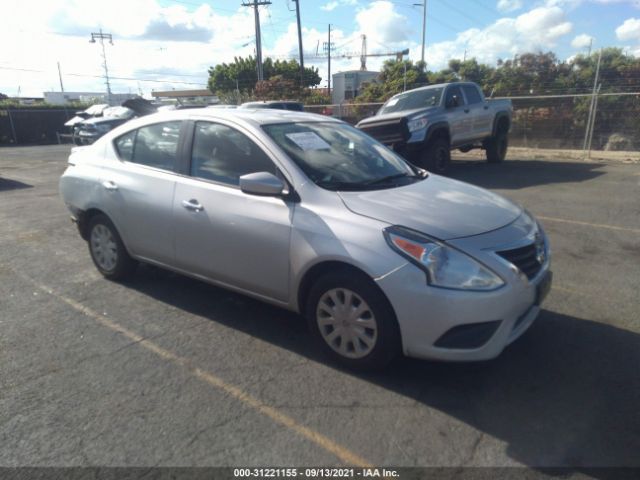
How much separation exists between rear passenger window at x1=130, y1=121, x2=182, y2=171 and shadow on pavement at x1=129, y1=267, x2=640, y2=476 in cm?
134

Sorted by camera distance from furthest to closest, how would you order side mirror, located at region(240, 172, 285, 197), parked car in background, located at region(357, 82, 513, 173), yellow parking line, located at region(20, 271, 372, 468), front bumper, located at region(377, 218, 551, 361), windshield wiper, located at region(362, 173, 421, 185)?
parked car in background, located at region(357, 82, 513, 173) < windshield wiper, located at region(362, 173, 421, 185) < side mirror, located at region(240, 172, 285, 197) < front bumper, located at region(377, 218, 551, 361) < yellow parking line, located at region(20, 271, 372, 468)

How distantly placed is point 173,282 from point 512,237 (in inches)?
129

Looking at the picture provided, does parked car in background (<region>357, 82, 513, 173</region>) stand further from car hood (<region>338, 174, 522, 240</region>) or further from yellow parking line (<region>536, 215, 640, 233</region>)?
car hood (<region>338, 174, 522, 240</region>)

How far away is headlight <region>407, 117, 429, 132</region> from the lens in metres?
9.94

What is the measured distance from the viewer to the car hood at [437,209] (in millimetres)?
2980

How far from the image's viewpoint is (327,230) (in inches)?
122

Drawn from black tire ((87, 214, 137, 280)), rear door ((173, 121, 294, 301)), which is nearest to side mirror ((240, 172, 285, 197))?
rear door ((173, 121, 294, 301))

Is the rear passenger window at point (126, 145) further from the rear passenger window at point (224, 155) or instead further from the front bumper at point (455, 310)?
the front bumper at point (455, 310)

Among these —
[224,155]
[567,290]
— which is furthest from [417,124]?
[224,155]

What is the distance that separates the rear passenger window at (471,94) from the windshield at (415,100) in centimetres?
94

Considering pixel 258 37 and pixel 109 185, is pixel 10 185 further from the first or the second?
pixel 258 37

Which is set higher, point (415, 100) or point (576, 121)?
point (415, 100)

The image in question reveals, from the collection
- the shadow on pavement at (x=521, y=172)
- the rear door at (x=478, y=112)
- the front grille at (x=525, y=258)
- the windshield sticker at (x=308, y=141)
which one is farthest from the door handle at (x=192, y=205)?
the rear door at (x=478, y=112)

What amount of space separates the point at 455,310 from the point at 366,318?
0.57 m
